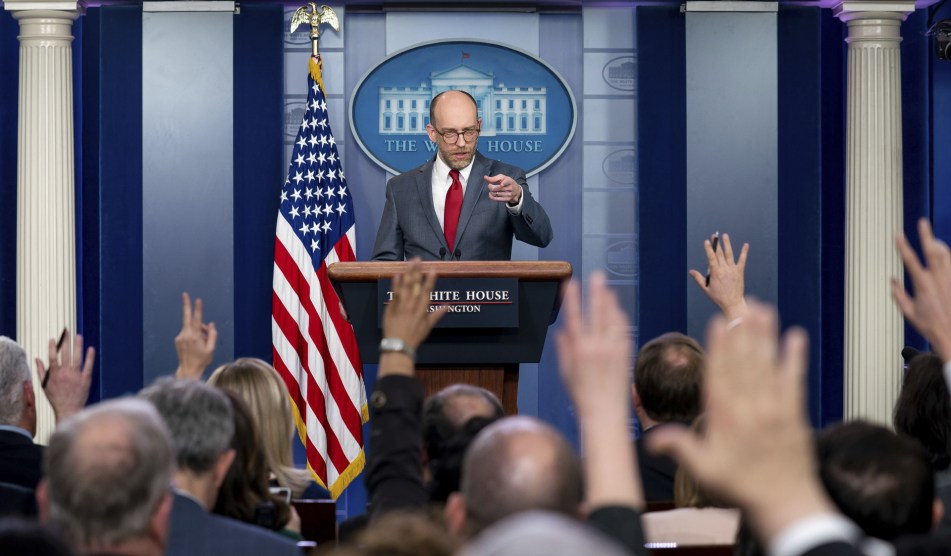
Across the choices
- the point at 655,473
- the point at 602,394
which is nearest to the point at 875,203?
the point at 655,473

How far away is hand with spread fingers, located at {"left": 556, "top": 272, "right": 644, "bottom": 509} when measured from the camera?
168cm

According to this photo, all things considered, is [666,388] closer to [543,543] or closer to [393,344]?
[393,344]

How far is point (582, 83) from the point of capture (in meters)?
7.12

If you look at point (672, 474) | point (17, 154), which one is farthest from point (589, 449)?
point (17, 154)

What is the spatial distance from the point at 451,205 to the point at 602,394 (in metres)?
3.69

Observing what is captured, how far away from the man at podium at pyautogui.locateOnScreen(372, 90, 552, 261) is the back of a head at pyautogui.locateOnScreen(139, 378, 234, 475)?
246 centimetres

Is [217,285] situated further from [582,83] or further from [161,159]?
[582,83]

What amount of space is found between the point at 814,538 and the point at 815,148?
6010 millimetres

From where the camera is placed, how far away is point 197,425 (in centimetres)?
250

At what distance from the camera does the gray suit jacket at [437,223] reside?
509 cm

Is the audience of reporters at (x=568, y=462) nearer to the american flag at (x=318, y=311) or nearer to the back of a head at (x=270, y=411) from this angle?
the back of a head at (x=270, y=411)

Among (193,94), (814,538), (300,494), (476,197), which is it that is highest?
(193,94)

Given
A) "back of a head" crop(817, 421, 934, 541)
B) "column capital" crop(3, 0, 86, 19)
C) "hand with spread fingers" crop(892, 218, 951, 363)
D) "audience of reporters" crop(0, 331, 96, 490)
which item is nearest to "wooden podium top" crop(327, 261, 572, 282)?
"audience of reporters" crop(0, 331, 96, 490)

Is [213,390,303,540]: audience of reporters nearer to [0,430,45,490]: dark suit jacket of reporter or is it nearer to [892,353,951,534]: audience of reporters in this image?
[0,430,45,490]: dark suit jacket of reporter
